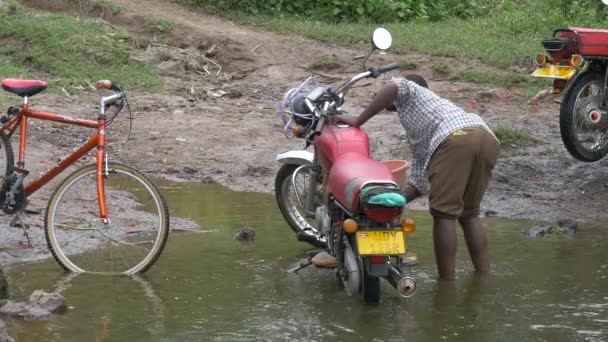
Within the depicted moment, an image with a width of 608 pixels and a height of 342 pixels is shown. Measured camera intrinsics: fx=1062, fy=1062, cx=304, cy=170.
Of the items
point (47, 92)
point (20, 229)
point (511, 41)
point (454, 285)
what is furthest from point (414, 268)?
point (511, 41)

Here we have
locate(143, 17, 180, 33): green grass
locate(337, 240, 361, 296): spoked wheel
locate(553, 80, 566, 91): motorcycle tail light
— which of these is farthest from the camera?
locate(143, 17, 180, 33): green grass

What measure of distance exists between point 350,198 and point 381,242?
0.30 metres

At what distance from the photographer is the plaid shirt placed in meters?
6.41

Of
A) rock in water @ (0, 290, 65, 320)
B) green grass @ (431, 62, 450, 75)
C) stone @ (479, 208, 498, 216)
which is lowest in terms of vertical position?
stone @ (479, 208, 498, 216)

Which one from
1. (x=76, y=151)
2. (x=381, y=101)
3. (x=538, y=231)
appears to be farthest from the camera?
(x=538, y=231)

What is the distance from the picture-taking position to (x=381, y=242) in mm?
5867

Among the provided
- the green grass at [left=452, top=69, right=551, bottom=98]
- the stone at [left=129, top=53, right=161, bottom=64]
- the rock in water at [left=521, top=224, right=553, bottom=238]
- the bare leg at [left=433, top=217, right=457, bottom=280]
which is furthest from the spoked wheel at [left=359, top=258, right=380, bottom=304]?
the stone at [left=129, top=53, right=161, bottom=64]

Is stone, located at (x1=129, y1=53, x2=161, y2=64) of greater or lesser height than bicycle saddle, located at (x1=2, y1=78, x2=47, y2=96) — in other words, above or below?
below

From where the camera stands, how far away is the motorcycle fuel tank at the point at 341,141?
6.45 meters

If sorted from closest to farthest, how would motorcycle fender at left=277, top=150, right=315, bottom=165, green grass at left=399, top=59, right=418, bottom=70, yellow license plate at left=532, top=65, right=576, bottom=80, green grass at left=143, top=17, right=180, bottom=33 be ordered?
motorcycle fender at left=277, top=150, right=315, bottom=165, yellow license plate at left=532, top=65, right=576, bottom=80, green grass at left=399, top=59, right=418, bottom=70, green grass at left=143, top=17, right=180, bottom=33

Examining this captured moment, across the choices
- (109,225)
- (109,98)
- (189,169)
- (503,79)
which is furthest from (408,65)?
(109,98)

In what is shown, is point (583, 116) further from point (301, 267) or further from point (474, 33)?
point (474, 33)

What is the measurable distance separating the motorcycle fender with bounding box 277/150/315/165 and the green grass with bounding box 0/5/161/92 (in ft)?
18.6

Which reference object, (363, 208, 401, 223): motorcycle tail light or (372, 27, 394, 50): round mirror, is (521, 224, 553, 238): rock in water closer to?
(372, 27, 394, 50): round mirror
